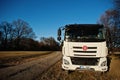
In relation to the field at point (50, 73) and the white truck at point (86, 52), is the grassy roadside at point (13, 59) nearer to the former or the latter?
the field at point (50, 73)

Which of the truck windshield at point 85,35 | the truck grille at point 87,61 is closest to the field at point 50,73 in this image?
the truck grille at point 87,61

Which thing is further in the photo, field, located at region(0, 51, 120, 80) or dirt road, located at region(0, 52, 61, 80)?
dirt road, located at region(0, 52, 61, 80)

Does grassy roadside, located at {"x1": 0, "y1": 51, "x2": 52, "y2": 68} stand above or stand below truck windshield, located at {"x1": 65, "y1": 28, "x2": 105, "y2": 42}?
below

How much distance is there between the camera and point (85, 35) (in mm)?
11508

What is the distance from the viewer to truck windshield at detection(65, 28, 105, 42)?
1088 cm

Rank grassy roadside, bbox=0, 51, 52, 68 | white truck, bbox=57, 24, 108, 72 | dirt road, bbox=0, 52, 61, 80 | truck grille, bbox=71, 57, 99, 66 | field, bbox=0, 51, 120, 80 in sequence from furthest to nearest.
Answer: grassy roadside, bbox=0, 51, 52, 68
dirt road, bbox=0, 52, 61, 80
field, bbox=0, 51, 120, 80
truck grille, bbox=71, 57, 99, 66
white truck, bbox=57, 24, 108, 72

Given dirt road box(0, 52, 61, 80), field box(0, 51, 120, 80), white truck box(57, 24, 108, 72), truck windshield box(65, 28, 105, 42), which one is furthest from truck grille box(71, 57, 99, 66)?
dirt road box(0, 52, 61, 80)

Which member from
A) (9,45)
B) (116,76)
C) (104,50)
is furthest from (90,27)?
(9,45)

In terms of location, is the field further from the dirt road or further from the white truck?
the white truck

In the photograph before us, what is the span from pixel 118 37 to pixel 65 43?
14.4 m

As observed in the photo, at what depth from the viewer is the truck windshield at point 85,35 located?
10.9 m

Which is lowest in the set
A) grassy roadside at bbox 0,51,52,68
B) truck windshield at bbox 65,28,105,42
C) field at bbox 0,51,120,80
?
grassy roadside at bbox 0,51,52,68

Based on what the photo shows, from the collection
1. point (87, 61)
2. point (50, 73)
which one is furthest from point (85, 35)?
point (50, 73)

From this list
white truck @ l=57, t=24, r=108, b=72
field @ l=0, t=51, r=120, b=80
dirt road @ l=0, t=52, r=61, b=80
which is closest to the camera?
white truck @ l=57, t=24, r=108, b=72
